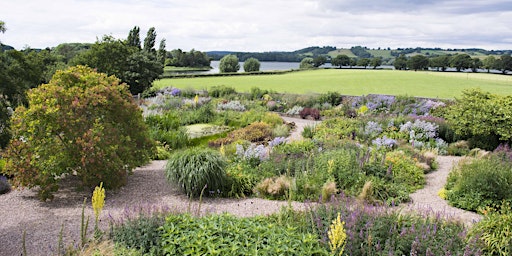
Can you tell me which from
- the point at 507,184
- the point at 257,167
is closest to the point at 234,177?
the point at 257,167

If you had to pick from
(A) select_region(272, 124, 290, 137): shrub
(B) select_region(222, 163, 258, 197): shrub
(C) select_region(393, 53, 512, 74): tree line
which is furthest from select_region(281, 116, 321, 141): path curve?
(C) select_region(393, 53, 512, 74): tree line

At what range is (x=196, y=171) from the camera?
7371mm

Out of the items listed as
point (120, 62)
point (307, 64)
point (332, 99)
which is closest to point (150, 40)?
point (120, 62)

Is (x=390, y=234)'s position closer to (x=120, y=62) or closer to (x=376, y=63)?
(x=120, y=62)

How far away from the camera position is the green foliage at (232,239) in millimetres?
4367

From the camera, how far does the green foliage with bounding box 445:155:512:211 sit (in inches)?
272

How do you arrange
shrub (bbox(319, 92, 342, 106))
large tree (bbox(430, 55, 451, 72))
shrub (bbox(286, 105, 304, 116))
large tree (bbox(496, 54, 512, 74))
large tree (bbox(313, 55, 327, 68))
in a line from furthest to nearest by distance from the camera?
large tree (bbox(313, 55, 327, 68))
large tree (bbox(430, 55, 451, 72))
large tree (bbox(496, 54, 512, 74))
shrub (bbox(319, 92, 342, 106))
shrub (bbox(286, 105, 304, 116))

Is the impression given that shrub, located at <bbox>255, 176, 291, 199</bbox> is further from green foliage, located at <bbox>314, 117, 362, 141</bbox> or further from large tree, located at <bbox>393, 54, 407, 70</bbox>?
large tree, located at <bbox>393, 54, 407, 70</bbox>

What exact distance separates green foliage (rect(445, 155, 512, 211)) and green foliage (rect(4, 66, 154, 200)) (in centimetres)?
589

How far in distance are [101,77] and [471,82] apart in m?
29.4

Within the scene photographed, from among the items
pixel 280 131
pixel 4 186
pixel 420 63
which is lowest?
pixel 4 186

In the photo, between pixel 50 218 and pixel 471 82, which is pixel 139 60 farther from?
pixel 471 82

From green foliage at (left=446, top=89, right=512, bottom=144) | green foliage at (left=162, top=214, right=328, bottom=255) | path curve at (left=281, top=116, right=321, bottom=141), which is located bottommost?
path curve at (left=281, top=116, right=321, bottom=141)

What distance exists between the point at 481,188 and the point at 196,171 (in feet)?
15.8
